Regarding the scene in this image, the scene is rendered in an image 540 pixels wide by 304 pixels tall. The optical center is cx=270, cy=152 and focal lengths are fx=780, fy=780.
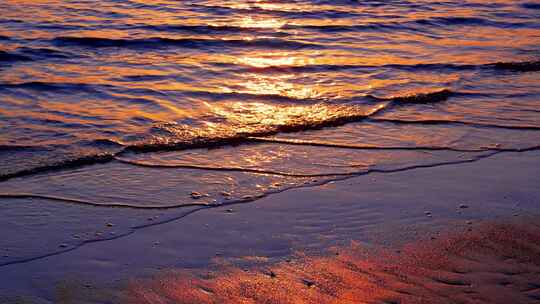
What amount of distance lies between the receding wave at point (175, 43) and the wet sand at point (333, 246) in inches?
241

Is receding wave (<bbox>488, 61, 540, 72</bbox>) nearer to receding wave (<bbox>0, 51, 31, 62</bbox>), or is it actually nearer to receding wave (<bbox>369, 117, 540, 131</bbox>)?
receding wave (<bbox>369, 117, 540, 131</bbox>)

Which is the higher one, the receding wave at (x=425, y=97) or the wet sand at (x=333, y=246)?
the receding wave at (x=425, y=97)

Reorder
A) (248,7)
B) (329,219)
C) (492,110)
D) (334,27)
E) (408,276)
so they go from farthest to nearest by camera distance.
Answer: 1. (248,7)
2. (334,27)
3. (492,110)
4. (329,219)
5. (408,276)

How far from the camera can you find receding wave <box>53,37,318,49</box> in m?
10.7

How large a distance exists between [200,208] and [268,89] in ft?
12.0

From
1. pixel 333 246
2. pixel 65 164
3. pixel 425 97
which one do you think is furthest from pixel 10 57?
pixel 333 246

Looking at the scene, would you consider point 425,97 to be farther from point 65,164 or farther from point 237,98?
point 65,164

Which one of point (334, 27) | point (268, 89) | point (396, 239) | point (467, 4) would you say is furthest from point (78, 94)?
point (467, 4)

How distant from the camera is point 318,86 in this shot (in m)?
8.48

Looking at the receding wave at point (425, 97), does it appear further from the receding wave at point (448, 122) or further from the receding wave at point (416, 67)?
the receding wave at point (416, 67)

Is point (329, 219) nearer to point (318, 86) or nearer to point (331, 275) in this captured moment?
point (331, 275)

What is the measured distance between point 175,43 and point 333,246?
7.27 meters

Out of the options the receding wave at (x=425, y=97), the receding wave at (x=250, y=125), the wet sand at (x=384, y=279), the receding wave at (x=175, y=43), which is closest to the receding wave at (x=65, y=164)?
the receding wave at (x=250, y=125)

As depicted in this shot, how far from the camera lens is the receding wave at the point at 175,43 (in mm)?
10734
